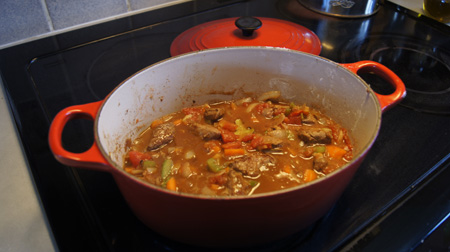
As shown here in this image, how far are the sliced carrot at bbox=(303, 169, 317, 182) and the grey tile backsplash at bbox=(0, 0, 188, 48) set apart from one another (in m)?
1.40

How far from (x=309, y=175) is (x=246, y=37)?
747 mm

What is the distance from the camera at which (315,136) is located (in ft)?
3.89

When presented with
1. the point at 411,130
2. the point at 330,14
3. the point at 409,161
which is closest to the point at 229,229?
the point at 409,161

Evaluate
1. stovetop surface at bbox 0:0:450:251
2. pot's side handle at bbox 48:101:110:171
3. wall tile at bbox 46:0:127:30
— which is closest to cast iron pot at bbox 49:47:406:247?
pot's side handle at bbox 48:101:110:171

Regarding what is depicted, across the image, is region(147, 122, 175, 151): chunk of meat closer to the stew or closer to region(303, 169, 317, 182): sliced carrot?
the stew

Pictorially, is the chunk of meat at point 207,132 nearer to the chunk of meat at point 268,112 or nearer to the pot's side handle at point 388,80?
the chunk of meat at point 268,112

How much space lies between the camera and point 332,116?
4.23 ft

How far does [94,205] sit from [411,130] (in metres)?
1.10

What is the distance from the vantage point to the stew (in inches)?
41.4

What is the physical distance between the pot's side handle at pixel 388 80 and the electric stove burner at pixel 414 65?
1.27 ft

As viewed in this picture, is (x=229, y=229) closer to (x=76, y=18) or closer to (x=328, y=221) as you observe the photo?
(x=328, y=221)

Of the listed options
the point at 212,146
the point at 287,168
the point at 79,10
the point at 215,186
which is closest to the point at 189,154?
the point at 212,146

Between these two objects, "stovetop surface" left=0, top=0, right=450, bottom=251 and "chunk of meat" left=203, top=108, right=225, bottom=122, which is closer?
"stovetop surface" left=0, top=0, right=450, bottom=251

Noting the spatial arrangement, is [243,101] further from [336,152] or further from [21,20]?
[21,20]
